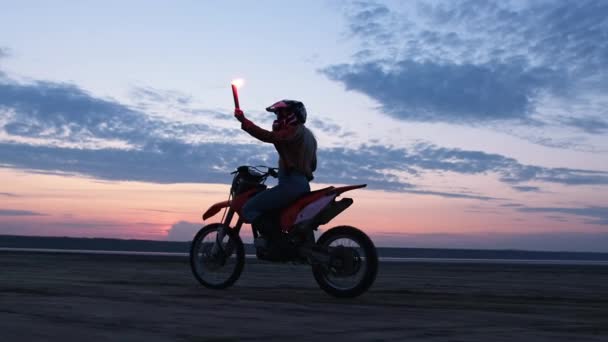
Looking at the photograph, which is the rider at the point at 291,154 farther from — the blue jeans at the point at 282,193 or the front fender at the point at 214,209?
the front fender at the point at 214,209

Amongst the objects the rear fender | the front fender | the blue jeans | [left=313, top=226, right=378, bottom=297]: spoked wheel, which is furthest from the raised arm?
the front fender

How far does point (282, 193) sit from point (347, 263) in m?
1.18

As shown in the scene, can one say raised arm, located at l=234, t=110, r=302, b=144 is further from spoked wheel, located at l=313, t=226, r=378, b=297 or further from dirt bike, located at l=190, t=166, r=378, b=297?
spoked wheel, located at l=313, t=226, r=378, b=297

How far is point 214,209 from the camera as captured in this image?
11.1m

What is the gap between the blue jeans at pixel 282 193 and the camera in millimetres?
9789

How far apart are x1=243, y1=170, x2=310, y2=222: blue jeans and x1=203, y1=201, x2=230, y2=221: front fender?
0.92 meters

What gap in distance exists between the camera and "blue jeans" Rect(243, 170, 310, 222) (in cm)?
979

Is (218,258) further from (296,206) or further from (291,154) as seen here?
(291,154)

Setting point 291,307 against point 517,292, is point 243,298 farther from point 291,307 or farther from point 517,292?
point 517,292

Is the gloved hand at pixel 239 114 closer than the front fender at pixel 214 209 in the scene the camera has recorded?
Yes

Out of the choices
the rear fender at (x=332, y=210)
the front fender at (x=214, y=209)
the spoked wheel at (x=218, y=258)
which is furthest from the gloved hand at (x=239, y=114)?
the spoked wheel at (x=218, y=258)

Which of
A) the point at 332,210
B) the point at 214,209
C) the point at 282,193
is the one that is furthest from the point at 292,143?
the point at 214,209

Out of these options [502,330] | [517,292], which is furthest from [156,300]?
[517,292]

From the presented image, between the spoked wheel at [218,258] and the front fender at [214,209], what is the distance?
0.14 metres
